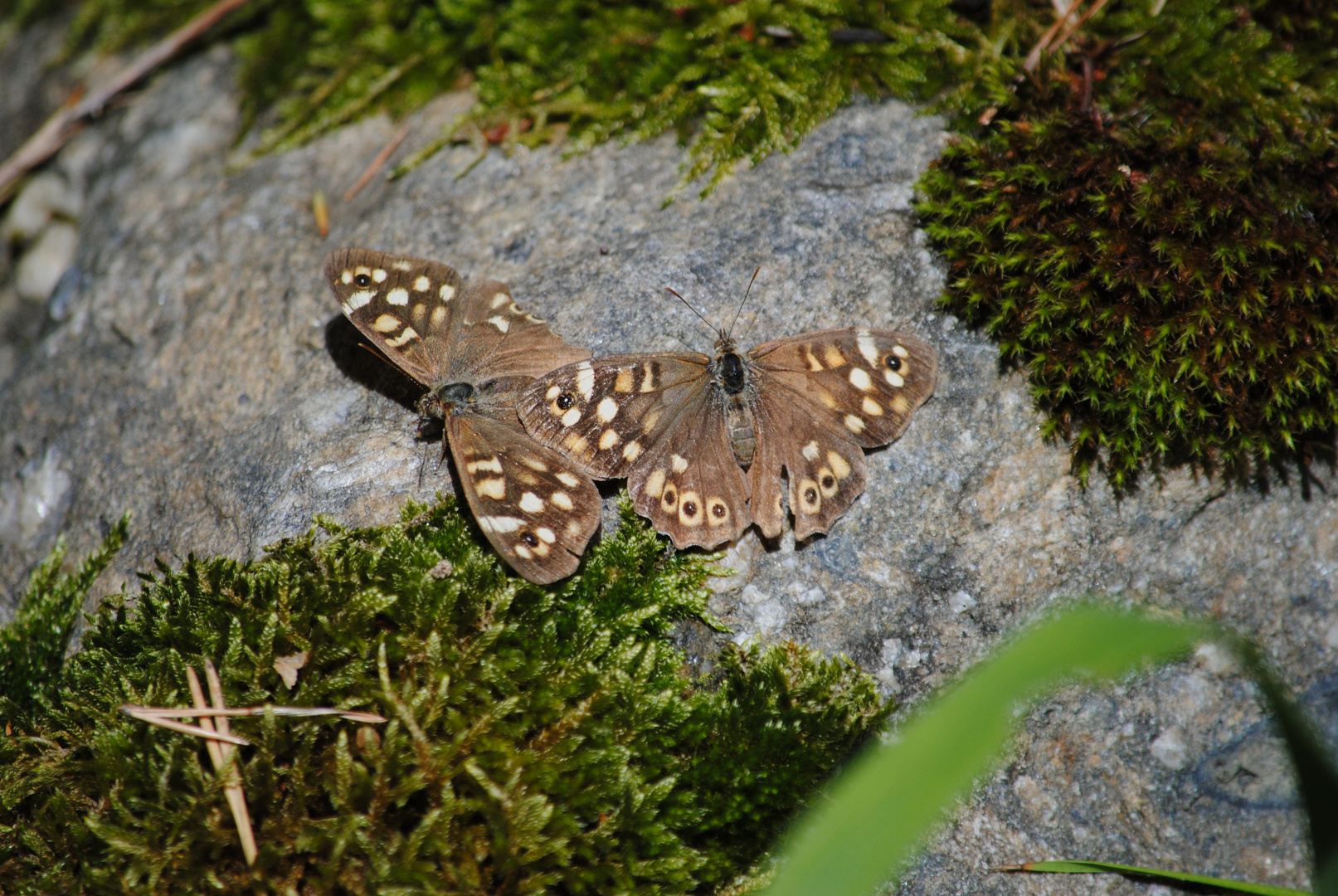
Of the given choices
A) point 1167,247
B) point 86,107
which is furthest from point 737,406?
point 86,107

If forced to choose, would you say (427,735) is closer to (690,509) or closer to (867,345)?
(690,509)

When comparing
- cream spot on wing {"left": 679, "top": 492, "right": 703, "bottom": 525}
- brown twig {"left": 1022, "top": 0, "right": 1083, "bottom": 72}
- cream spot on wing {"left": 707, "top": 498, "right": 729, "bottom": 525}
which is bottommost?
cream spot on wing {"left": 707, "top": 498, "right": 729, "bottom": 525}

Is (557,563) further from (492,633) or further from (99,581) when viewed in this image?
(99,581)

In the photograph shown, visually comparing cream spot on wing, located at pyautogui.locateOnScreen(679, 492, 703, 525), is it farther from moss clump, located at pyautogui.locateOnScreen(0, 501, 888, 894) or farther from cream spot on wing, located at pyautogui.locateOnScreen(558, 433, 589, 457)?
cream spot on wing, located at pyautogui.locateOnScreen(558, 433, 589, 457)

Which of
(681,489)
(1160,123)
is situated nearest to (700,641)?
(681,489)

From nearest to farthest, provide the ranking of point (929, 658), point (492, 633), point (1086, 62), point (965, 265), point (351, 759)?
point (351, 759) < point (492, 633) < point (929, 658) < point (965, 265) < point (1086, 62)

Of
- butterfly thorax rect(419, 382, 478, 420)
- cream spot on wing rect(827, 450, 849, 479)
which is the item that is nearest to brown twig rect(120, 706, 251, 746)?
butterfly thorax rect(419, 382, 478, 420)
